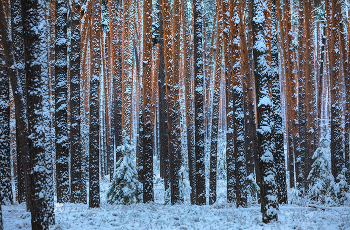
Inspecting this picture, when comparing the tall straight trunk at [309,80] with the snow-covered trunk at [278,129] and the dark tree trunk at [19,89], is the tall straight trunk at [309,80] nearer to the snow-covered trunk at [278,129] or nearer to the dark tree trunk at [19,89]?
the snow-covered trunk at [278,129]

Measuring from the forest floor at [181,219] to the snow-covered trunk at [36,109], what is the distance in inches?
30.4

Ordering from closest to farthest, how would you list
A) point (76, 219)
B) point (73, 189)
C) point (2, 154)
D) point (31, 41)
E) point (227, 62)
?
point (31, 41) → point (76, 219) → point (2, 154) → point (73, 189) → point (227, 62)

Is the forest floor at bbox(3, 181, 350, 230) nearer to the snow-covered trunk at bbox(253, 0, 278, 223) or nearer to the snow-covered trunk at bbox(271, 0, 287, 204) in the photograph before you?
the snow-covered trunk at bbox(253, 0, 278, 223)

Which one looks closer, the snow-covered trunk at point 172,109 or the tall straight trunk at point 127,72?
the snow-covered trunk at point 172,109

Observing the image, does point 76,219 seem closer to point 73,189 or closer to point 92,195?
point 92,195

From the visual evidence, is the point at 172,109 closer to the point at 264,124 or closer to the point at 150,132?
the point at 150,132

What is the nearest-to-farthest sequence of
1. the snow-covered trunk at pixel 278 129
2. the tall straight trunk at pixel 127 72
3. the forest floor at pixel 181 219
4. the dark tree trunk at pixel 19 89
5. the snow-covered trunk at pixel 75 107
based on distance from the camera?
the forest floor at pixel 181 219
the dark tree trunk at pixel 19 89
the snow-covered trunk at pixel 278 129
the snow-covered trunk at pixel 75 107
the tall straight trunk at pixel 127 72

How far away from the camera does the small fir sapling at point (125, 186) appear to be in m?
9.77

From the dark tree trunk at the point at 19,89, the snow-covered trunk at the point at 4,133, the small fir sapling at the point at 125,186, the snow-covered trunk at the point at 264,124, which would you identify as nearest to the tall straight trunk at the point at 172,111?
the small fir sapling at the point at 125,186

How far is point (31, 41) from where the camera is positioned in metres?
5.29

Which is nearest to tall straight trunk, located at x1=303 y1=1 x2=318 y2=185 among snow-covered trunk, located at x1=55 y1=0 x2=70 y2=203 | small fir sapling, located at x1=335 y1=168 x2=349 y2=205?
small fir sapling, located at x1=335 y1=168 x2=349 y2=205

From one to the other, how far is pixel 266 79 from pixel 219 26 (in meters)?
6.38

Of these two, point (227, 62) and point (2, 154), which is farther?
point (227, 62)

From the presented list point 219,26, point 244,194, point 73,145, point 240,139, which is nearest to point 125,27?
point 219,26
